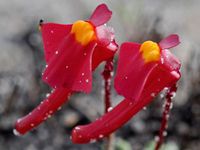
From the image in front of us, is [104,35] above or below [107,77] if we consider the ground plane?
above

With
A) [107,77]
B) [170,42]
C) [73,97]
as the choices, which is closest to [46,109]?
[107,77]

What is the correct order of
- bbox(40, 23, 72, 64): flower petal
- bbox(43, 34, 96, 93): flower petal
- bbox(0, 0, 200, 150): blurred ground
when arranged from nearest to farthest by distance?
bbox(43, 34, 96, 93): flower petal, bbox(40, 23, 72, 64): flower petal, bbox(0, 0, 200, 150): blurred ground

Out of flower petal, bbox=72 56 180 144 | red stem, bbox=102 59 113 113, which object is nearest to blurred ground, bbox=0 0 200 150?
red stem, bbox=102 59 113 113

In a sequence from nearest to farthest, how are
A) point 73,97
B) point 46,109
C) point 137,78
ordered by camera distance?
point 137,78 → point 46,109 → point 73,97

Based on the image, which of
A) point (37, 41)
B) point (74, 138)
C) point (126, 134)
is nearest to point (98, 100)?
point (126, 134)

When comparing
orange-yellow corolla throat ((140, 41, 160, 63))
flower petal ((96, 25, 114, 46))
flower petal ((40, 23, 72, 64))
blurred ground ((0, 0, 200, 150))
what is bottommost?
blurred ground ((0, 0, 200, 150))

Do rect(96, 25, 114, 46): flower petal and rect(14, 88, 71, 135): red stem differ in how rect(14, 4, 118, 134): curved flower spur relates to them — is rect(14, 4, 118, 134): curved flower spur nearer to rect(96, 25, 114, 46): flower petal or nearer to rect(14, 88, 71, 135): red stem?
rect(96, 25, 114, 46): flower petal

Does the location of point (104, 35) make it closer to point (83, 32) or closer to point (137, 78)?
point (83, 32)
